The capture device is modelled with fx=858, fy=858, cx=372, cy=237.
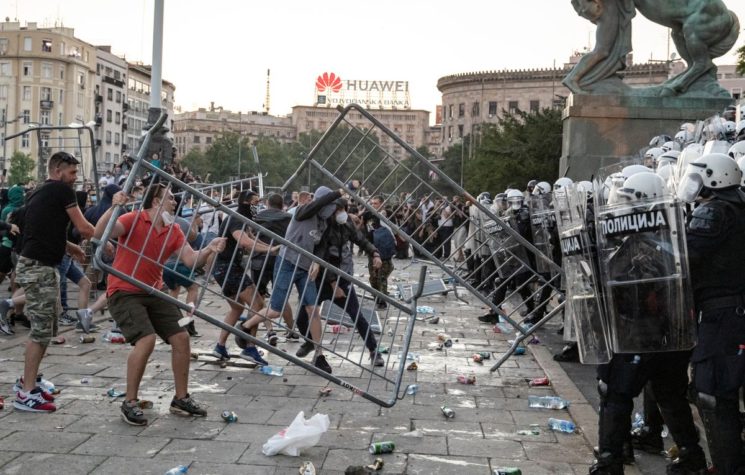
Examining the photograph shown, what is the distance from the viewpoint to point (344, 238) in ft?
29.9

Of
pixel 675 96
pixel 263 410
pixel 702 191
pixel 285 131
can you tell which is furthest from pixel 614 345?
pixel 285 131

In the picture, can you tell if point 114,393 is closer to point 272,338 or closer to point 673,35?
point 272,338

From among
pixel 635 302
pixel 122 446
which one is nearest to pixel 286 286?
pixel 122 446

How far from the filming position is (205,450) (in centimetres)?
560

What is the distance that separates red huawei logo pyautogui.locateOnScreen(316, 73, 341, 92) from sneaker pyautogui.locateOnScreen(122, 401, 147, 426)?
131741 millimetres

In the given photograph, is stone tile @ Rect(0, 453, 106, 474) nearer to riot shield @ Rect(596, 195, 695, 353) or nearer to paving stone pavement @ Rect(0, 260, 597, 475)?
paving stone pavement @ Rect(0, 260, 597, 475)

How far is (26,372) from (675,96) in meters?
10.9

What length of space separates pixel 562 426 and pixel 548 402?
2.60 feet

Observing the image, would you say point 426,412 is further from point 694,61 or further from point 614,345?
point 694,61

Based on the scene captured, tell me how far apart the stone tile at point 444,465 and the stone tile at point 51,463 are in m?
1.96

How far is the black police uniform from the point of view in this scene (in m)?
4.55

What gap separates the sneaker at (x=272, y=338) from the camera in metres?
9.72

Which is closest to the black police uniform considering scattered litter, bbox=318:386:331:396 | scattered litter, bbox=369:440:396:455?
scattered litter, bbox=369:440:396:455

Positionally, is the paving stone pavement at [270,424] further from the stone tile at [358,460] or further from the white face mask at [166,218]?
the white face mask at [166,218]
